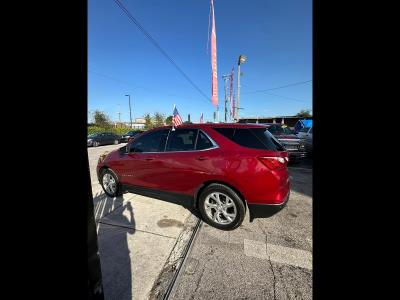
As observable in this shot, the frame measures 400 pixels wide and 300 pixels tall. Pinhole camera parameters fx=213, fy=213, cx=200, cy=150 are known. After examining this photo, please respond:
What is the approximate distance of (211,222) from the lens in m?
3.48

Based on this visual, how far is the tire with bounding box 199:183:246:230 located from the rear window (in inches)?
29.7

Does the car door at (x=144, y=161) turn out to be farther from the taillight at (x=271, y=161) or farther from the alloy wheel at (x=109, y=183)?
the taillight at (x=271, y=161)

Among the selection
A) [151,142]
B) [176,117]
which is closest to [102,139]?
[176,117]

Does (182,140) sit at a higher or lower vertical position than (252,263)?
higher

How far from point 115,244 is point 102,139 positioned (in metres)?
20.5

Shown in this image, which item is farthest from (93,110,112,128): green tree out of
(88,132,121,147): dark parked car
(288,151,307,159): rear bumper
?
(288,151,307,159): rear bumper

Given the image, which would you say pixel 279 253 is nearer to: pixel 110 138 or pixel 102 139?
pixel 102 139

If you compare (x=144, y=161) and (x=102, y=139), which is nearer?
(x=144, y=161)

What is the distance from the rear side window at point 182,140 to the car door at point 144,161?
0.17 m

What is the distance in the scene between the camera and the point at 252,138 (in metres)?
3.27

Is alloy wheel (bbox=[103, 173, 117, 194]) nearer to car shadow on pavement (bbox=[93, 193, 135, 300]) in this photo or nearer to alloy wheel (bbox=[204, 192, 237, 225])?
car shadow on pavement (bbox=[93, 193, 135, 300])

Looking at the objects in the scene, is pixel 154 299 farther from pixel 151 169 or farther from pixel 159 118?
pixel 159 118
